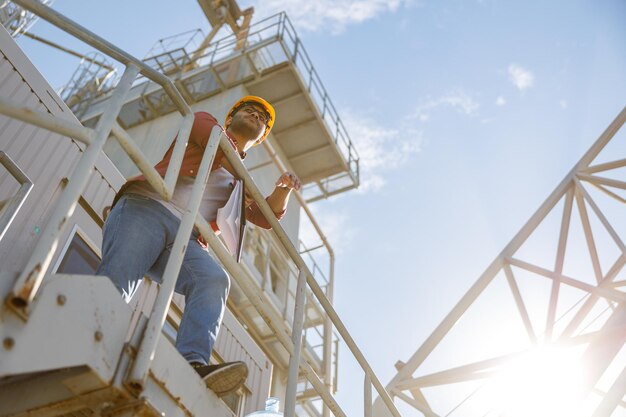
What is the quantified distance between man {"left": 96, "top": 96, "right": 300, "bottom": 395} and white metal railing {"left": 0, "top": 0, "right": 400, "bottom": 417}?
0.81 ft

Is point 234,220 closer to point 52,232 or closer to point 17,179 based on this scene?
point 52,232

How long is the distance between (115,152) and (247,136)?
11.7 metres

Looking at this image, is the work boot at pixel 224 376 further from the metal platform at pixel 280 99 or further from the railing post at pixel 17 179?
the metal platform at pixel 280 99

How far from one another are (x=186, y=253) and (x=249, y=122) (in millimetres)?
1174

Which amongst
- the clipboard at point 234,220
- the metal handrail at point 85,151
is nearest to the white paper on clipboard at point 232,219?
the clipboard at point 234,220

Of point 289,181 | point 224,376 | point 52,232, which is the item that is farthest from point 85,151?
point 289,181

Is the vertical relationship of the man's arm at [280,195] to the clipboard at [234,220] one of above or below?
above

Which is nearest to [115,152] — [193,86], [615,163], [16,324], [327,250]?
[193,86]

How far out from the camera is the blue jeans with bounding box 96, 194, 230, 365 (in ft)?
10.1

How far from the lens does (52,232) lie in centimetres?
208

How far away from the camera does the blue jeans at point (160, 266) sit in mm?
3068

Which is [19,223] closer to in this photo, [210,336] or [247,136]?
[247,136]

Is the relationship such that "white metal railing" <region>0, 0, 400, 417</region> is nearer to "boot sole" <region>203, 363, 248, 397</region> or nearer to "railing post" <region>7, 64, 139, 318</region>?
"railing post" <region>7, 64, 139, 318</region>

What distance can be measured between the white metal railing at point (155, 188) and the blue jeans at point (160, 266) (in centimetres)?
25
